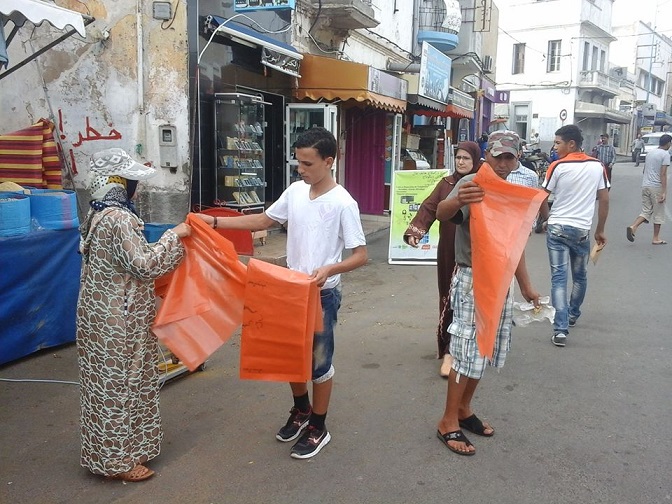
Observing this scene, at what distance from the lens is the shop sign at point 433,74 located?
472 inches

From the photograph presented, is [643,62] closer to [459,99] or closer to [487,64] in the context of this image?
[487,64]

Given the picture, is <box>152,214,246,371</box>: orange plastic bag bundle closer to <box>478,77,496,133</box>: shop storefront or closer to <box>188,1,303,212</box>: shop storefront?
<box>188,1,303,212</box>: shop storefront

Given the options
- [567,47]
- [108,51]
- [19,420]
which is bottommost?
[19,420]

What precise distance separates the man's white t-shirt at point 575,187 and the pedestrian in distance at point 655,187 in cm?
555

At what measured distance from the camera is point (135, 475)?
2.99 metres

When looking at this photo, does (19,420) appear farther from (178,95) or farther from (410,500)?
(178,95)

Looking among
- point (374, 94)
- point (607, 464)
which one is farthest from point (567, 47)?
point (607, 464)

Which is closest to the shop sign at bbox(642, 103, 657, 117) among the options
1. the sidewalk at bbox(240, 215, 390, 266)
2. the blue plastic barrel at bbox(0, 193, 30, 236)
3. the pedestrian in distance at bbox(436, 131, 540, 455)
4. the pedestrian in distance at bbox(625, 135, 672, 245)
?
the pedestrian in distance at bbox(625, 135, 672, 245)

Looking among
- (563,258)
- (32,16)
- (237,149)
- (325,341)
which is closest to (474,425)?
(325,341)

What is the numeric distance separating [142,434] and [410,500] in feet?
4.50

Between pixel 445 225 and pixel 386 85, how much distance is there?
20.9 ft

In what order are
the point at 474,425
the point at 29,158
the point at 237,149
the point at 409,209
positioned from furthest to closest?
the point at 409,209 < the point at 237,149 < the point at 29,158 < the point at 474,425

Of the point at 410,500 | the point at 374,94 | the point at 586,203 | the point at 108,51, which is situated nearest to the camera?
the point at 410,500

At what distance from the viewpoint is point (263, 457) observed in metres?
3.27
